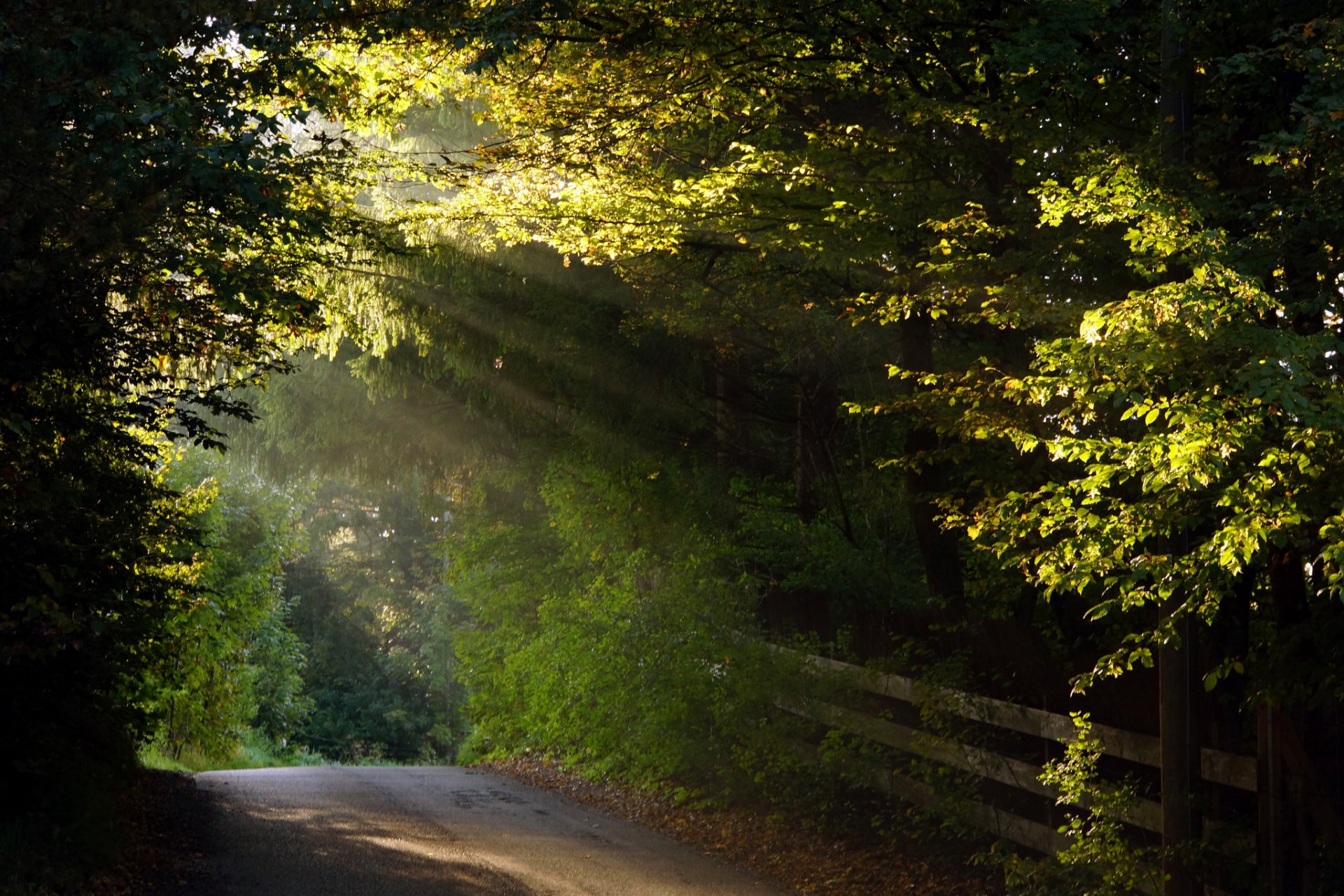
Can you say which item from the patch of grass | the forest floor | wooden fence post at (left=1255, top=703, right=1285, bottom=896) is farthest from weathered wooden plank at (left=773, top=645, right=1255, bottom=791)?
the patch of grass

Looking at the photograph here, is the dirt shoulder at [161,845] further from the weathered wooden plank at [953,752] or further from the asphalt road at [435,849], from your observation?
the weathered wooden plank at [953,752]

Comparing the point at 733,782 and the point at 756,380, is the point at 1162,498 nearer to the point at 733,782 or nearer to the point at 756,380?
the point at 733,782

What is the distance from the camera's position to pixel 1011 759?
9.77 m

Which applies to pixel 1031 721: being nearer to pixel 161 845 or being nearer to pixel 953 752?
pixel 953 752

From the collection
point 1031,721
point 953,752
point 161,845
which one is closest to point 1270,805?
point 1031,721

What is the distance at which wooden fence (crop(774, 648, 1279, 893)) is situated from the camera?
734 cm

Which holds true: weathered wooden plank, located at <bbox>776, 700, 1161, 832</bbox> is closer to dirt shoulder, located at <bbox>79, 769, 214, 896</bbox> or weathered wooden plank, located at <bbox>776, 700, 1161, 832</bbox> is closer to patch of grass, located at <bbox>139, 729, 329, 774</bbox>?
dirt shoulder, located at <bbox>79, 769, 214, 896</bbox>

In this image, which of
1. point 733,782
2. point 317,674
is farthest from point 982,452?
point 317,674

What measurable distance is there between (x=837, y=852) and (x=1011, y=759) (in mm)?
1970

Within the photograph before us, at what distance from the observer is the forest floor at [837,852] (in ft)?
31.6

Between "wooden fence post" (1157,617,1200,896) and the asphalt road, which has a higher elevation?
"wooden fence post" (1157,617,1200,896)

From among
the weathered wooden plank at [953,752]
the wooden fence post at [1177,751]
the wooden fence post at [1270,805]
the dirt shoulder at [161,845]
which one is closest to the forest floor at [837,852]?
the weathered wooden plank at [953,752]

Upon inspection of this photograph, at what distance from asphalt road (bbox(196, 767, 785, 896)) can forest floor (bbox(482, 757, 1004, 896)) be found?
13.7 inches

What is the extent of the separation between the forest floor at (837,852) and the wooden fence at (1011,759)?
13.8 inches
